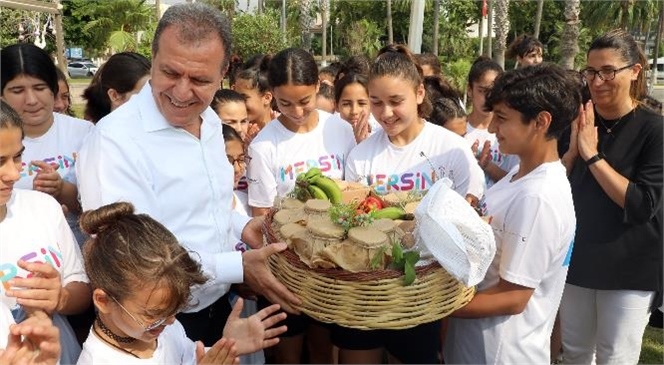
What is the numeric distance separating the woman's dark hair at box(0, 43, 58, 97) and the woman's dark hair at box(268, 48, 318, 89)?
1.27m

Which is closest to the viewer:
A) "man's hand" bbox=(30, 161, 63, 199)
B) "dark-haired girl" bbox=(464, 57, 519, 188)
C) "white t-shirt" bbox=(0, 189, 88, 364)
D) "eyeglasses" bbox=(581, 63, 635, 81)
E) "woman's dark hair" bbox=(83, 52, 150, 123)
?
"white t-shirt" bbox=(0, 189, 88, 364)

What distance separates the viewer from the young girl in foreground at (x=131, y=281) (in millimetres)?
1799

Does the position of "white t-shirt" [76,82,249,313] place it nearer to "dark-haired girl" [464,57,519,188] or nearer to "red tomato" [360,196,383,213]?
"red tomato" [360,196,383,213]

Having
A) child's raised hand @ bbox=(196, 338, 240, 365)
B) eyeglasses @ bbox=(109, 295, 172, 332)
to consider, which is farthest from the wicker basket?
eyeglasses @ bbox=(109, 295, 172, 332)

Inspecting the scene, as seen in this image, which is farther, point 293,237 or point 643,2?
point 643,2

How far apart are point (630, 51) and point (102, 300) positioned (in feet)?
9.57

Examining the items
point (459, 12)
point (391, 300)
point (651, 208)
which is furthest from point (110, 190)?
point (459, 12)

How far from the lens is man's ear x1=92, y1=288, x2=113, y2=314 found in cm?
180

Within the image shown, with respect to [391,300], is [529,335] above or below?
below

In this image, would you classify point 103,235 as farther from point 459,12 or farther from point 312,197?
point 459,12

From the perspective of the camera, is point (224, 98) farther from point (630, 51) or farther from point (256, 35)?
point (256, 35)

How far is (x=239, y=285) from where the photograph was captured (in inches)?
110

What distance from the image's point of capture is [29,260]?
6.79ft

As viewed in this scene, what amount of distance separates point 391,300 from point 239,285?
1017 mm
